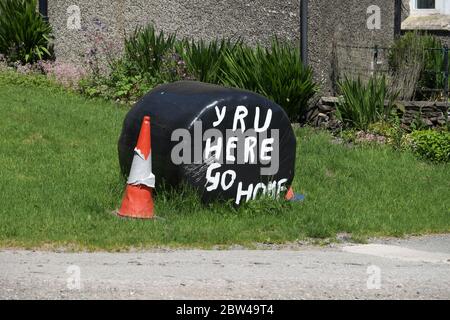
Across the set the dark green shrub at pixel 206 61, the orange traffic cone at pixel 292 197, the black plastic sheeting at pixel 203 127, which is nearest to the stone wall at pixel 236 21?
the dark green shrub at pixel 206 61

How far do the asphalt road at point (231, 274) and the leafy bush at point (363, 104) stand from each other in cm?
594

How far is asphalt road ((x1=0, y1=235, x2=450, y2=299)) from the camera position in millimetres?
8000

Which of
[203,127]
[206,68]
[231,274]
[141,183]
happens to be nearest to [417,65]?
[206,68]

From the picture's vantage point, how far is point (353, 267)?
9250 mm

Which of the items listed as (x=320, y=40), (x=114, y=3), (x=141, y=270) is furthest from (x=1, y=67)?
(x=141, y=270)

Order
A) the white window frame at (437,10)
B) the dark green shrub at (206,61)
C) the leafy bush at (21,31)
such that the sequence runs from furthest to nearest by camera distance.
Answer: the white window frame at (437,10)
the leafy bush at (21,31)
the dark green shrub at (206,61)

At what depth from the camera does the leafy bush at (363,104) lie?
16.1 m

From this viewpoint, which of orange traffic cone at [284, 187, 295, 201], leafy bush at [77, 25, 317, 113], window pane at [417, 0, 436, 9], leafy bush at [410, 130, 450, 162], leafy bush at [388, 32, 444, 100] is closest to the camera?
orange traffic cone at [284, 187, 295, 201]

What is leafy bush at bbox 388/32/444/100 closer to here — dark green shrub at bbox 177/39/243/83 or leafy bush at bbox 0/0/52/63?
dark green shrub at bbox 177/39/243/83

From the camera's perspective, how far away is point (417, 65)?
1745 centimetres

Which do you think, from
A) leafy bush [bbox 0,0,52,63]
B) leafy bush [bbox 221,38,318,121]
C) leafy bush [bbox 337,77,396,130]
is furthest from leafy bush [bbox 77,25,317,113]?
leafy bush [bbox 0,0,52,63]

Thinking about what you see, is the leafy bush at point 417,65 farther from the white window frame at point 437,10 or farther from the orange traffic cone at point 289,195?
the orange traffic cone at point 289,195

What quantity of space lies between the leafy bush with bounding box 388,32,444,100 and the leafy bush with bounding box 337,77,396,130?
1011mm

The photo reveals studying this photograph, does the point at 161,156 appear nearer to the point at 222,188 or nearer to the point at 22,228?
the point at 222,188
